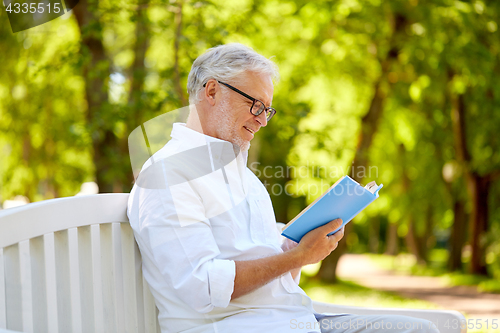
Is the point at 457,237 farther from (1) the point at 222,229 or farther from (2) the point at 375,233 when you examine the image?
(2) the point at 375,233

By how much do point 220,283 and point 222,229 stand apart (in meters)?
0.25

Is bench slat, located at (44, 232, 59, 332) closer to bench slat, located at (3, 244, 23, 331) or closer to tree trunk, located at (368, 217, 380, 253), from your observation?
bench slat, located at (3, 244, 23, 331)

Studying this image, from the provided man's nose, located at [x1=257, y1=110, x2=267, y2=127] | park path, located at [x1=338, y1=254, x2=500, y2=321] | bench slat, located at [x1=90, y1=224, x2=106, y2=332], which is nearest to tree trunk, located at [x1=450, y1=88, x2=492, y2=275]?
park path, located at [x1=338, y1=254, x2=500, y2=321]

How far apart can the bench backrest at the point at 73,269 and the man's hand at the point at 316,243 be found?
646mm

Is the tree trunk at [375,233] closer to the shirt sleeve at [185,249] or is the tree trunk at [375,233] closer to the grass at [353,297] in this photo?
the grass at [353,297]

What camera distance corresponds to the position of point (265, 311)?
1.87 meters

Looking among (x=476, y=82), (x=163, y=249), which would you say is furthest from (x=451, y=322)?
(x=476, y=82)

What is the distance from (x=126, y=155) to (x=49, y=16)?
1679mm

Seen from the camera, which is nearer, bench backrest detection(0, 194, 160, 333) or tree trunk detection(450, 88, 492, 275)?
bench backrest detection(0, 194, 160, 333)

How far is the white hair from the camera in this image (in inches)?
83.0

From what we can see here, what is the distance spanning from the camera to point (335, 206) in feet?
6.07

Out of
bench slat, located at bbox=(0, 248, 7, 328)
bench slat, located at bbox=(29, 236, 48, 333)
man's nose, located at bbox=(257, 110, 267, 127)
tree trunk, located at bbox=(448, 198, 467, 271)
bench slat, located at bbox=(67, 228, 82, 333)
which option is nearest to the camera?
bench slat, located at bbox=(0, 248, 7, 328)

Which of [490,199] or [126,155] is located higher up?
[126,155]

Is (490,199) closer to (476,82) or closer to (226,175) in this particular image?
(476,82)
